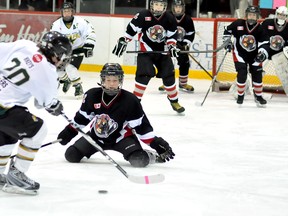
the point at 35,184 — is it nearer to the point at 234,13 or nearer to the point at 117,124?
the point at 117,124

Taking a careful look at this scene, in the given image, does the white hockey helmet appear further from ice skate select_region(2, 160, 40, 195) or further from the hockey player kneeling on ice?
ice skate select_region(2, 160, 40, 195)

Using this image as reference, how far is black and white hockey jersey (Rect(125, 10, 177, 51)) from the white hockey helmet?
1490 millimetres

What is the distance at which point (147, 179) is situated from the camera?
12.3 ft

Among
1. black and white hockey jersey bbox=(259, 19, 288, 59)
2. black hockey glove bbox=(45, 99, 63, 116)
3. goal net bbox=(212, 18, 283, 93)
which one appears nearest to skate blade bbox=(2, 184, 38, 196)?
black hockey glove bbox=(45, 99, 63, 116)

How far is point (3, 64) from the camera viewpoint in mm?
3326

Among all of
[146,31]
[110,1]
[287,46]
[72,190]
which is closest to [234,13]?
[110,1]

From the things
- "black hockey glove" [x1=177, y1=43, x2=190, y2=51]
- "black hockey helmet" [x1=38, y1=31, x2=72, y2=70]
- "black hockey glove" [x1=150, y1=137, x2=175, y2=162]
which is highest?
"black hockey helmet" [x1=38, y1=31, x2=72, y2=70]

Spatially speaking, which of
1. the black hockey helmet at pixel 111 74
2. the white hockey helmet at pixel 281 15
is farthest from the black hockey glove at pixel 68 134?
the white hockey helmet at pixel 281 15

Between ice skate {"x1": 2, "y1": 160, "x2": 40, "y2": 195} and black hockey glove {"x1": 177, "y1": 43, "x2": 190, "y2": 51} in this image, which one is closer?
ice skate {"x1": 2, "y1": 160, "x2": 40, "y2": 195}

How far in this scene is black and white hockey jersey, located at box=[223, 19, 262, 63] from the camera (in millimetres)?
7340

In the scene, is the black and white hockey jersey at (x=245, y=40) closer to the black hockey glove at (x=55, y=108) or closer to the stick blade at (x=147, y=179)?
the stick blade at (x=147, y=179)

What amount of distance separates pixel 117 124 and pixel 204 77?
17.3 ft

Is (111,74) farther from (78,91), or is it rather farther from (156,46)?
(78,91)

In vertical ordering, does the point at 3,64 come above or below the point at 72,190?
above
